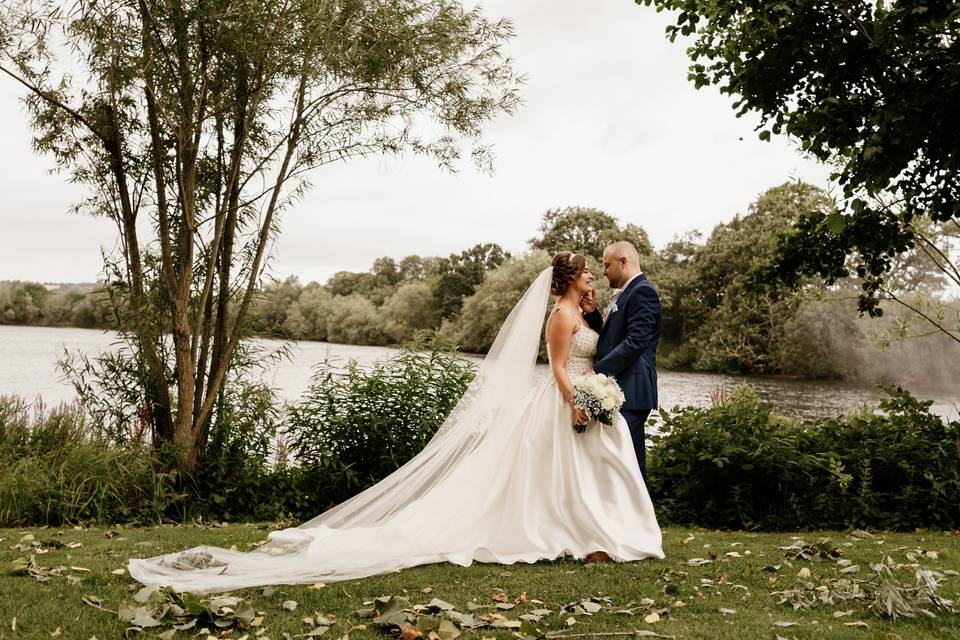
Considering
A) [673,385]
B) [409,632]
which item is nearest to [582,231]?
[673,385]

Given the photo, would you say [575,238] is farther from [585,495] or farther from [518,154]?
[585,495]

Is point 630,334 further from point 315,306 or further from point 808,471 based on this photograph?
point 315,306

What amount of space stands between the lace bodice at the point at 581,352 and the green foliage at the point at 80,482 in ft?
13.4

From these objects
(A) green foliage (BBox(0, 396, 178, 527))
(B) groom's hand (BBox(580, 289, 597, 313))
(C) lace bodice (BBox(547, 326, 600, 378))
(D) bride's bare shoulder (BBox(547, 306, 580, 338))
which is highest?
(B) groom's hand (BBox(580, 289, 597, 313))

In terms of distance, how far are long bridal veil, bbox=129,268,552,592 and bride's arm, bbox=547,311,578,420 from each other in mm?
267

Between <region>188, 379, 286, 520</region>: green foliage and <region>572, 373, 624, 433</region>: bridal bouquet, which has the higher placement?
<region>572, 373, 624, 433</region>: bridal bouquet

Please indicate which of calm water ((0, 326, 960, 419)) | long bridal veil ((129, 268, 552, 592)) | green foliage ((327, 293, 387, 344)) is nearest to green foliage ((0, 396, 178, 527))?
long bridal veil ((129, 268, 552, 592))

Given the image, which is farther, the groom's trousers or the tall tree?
the groom's trousers

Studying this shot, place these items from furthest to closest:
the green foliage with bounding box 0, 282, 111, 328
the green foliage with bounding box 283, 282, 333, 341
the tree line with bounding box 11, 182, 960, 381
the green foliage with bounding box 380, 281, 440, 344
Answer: the green foliage with bounding box 380, 281, 440, 344
the tree line with bounding box 11, 182, 960, 381
the green foliage with bounding box 283, 282, 333, 341
the green foliage with bounding box 0, 282, 111, 328

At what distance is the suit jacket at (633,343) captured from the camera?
537 cm

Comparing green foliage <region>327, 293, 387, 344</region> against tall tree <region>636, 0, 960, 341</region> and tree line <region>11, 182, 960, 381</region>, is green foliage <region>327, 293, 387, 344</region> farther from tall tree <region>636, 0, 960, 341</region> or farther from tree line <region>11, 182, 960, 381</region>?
tall tree <region>636, 0, 960, 341</region>

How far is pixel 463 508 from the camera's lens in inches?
205

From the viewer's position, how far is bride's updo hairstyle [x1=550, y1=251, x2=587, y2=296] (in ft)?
18.2

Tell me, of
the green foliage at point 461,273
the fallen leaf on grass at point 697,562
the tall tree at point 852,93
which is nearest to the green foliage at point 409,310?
the green foliage at point 461,273
